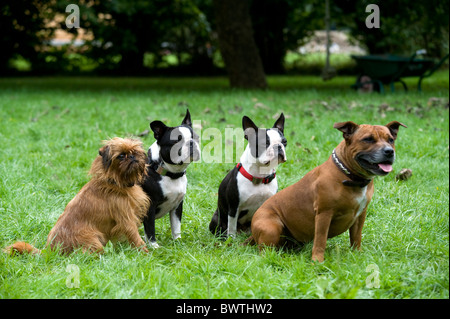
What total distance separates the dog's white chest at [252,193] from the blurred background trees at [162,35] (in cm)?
1347

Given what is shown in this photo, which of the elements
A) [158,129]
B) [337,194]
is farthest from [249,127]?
[337,194]

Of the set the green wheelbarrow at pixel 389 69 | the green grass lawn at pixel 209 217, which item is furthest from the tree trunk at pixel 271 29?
the green grass lawn at pixel 209 217

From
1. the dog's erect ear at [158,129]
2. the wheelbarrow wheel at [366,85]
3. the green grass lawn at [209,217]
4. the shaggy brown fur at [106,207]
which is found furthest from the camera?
the wheelbarrow wheel at [366,85]

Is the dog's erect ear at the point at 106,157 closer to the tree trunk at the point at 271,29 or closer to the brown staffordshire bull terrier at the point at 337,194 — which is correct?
the brown staffordshire bull terrier at the point at 337,194

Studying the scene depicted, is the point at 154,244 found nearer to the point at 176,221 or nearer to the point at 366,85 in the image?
the point at 176,221

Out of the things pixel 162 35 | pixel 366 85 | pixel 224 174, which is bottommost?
pixel 224 174

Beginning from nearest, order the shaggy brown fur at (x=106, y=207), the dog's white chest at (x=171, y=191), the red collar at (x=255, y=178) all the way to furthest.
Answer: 1. the shaggy brown fur at (x=106, y=207)
2. the dog's white chest at (x=171, y=191)
3. the red collar at (x=255, y=178)

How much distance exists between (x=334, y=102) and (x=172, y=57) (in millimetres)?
18431

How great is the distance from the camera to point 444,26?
13.9 m

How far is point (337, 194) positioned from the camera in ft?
11.6

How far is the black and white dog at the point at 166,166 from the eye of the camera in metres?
4.18

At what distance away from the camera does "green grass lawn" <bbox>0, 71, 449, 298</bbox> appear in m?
3.22

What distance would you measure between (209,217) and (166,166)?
3.49 ft

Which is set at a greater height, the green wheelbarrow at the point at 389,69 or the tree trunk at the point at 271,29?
the tree trunk at the point at 271,29
